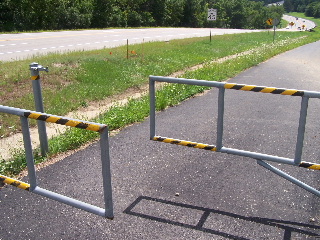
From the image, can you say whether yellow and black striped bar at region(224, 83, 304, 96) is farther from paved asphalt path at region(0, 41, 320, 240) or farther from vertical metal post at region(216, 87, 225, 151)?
paved asphalt path at region(0, 41, 320, 240)

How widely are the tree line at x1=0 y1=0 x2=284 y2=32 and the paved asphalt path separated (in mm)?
33412

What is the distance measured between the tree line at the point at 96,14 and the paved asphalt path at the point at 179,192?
110ft

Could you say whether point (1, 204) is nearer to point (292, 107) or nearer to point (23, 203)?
point (23, 203)

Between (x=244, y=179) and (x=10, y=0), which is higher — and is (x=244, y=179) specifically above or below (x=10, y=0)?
below

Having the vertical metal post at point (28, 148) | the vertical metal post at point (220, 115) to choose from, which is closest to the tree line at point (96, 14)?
the vertical metal post at point (220, 115)

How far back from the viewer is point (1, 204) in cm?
468

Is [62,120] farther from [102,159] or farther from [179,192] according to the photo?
[179,192]

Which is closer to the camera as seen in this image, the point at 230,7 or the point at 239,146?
the point at 239,146

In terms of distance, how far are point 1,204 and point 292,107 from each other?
751 centimetres

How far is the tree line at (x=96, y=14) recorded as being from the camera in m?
Result: 38.0

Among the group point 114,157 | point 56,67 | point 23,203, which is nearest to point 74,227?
point 23,203

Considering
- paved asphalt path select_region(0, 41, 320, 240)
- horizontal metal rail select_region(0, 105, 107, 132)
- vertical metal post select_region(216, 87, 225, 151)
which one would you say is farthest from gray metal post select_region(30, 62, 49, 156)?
vertical metal post select_region(216, 87, 225, 151)

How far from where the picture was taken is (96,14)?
157ft

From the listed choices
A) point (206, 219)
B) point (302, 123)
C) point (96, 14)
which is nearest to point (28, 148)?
point (206, 219)
